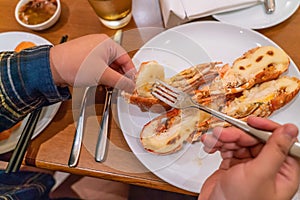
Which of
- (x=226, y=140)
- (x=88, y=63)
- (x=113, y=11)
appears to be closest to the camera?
(x=226, y=140)

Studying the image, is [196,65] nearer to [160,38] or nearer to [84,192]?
[160,38]

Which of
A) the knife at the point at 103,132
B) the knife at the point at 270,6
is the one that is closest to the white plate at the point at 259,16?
the knife at the point at 270,6

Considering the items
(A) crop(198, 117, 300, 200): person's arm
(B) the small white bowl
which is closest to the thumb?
(A) crop(198, 117, 300, 200): person's arm

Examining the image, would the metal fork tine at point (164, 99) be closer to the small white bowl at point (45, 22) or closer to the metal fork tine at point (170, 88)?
the metal fork tine at point (170, 88)

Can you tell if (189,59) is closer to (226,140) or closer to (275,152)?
(226,140)

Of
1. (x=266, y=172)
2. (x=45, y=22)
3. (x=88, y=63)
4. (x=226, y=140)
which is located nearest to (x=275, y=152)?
(x=266, y=172)

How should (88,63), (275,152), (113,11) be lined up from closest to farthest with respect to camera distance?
(275,152) < (88,63) < (113,11)

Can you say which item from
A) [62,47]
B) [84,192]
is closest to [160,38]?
[62,47]
